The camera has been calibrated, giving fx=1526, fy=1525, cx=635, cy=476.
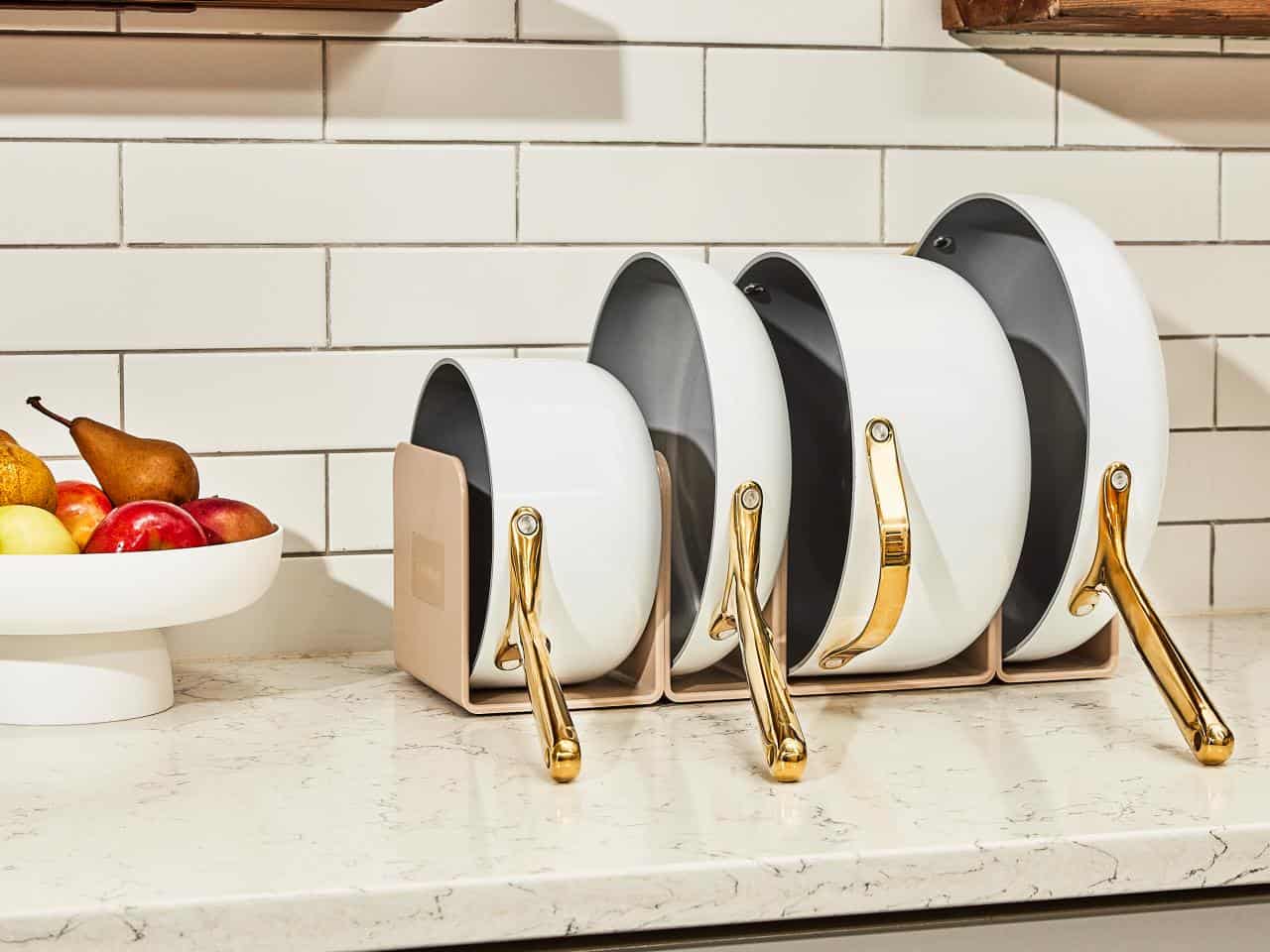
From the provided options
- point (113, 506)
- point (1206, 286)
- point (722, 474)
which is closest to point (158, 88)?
point (113, 506)

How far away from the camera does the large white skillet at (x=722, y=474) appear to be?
936mm

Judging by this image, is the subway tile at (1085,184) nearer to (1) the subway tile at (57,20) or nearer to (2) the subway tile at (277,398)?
(2) the subway tile at (277,398)

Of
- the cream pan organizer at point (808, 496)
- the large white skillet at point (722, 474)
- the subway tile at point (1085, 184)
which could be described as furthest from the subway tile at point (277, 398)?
the subway tile at point (1085, 184)

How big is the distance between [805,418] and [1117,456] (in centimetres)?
21

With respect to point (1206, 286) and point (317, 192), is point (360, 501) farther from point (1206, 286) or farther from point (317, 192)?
point (1206, 286)

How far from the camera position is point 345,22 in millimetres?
1188

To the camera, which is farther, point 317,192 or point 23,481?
point 317,192

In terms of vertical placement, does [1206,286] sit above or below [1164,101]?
below

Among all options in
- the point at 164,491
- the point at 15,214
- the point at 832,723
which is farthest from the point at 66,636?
the point at 832,723

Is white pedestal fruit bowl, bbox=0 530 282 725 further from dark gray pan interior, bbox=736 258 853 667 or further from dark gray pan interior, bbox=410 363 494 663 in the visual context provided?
dark gray pan interior, bbox=736 258 853 667

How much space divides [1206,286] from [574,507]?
27.2 inches

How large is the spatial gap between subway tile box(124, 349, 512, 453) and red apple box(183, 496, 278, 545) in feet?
0.62

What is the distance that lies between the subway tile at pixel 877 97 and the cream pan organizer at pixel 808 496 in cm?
20

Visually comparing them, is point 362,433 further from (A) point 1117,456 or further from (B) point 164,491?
(A) point 1117,456
